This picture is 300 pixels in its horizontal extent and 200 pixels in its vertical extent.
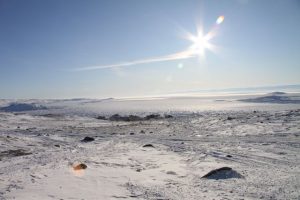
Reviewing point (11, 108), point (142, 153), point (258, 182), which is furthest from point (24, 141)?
point (11, 108)

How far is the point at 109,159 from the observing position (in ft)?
53.7

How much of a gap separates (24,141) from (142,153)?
13305 millimetres

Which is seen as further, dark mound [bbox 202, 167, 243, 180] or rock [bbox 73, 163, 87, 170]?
rock [bbox 73, 163, 87, 170]

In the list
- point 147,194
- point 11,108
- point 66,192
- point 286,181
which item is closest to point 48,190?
point 66,192

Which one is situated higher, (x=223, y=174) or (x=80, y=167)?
(x=223, y=174)

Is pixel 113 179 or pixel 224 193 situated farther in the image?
pixel 113 179

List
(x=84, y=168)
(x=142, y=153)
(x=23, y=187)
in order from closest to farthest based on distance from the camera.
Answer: (x=23, y=187) < (x=84, y=168) < (x=142, y=153)

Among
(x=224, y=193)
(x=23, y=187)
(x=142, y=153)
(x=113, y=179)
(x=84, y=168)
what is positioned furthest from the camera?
(x=142, y=153)

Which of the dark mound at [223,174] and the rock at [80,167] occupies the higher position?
the dark mound at [223,174]

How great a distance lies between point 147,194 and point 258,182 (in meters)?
4.18

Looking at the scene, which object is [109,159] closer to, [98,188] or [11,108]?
[98,188]

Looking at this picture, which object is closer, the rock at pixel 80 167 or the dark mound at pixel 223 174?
Answer: the dark mound at pixel 223 174

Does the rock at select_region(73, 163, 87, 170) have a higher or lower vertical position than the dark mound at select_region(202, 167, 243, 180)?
lower

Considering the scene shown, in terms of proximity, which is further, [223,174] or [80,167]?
[80,167]
